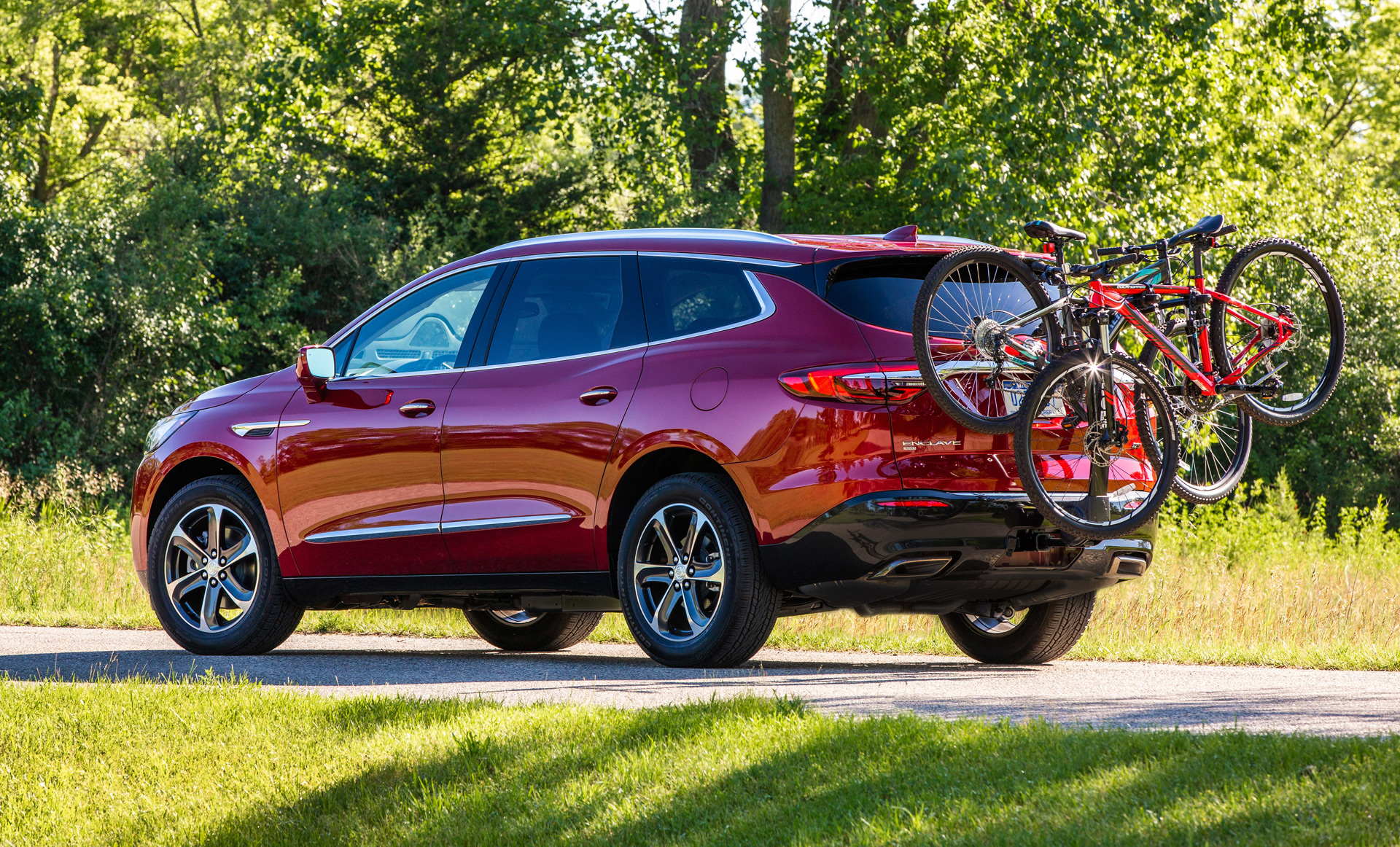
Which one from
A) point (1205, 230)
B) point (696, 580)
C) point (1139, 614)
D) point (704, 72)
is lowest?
point (1139, 614)

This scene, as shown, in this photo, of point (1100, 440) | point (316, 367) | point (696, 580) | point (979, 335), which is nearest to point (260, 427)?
point (316, 367)

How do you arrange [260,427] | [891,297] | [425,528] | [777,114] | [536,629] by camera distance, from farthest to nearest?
[777,114] → [536,629] → [260,427] → [425,528] → [891,297]

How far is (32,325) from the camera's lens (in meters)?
23.4

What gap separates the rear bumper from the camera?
6.24m

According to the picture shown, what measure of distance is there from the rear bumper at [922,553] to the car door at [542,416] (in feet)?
3.47

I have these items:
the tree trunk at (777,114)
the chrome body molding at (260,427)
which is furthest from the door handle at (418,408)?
the tree trunk at (777,114)

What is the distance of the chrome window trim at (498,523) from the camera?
7258 millimetres

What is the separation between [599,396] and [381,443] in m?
1.41

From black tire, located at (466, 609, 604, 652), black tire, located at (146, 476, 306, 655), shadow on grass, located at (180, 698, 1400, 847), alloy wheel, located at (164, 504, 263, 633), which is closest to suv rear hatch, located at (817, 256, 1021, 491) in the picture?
shadow on grass, located at (180, 698, 1400, 847)

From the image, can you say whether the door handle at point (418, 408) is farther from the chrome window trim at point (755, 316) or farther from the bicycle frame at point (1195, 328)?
the bicycle frame at point (1195, 328)

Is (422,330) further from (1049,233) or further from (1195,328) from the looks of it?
(1195,328)

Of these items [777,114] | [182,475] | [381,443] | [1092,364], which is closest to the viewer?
[1092,364]

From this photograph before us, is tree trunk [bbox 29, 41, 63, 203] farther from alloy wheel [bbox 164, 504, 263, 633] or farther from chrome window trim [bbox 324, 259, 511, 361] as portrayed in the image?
chrome window trim [bbox 324, 259, 511, 361]

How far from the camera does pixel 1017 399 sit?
6488 mm
